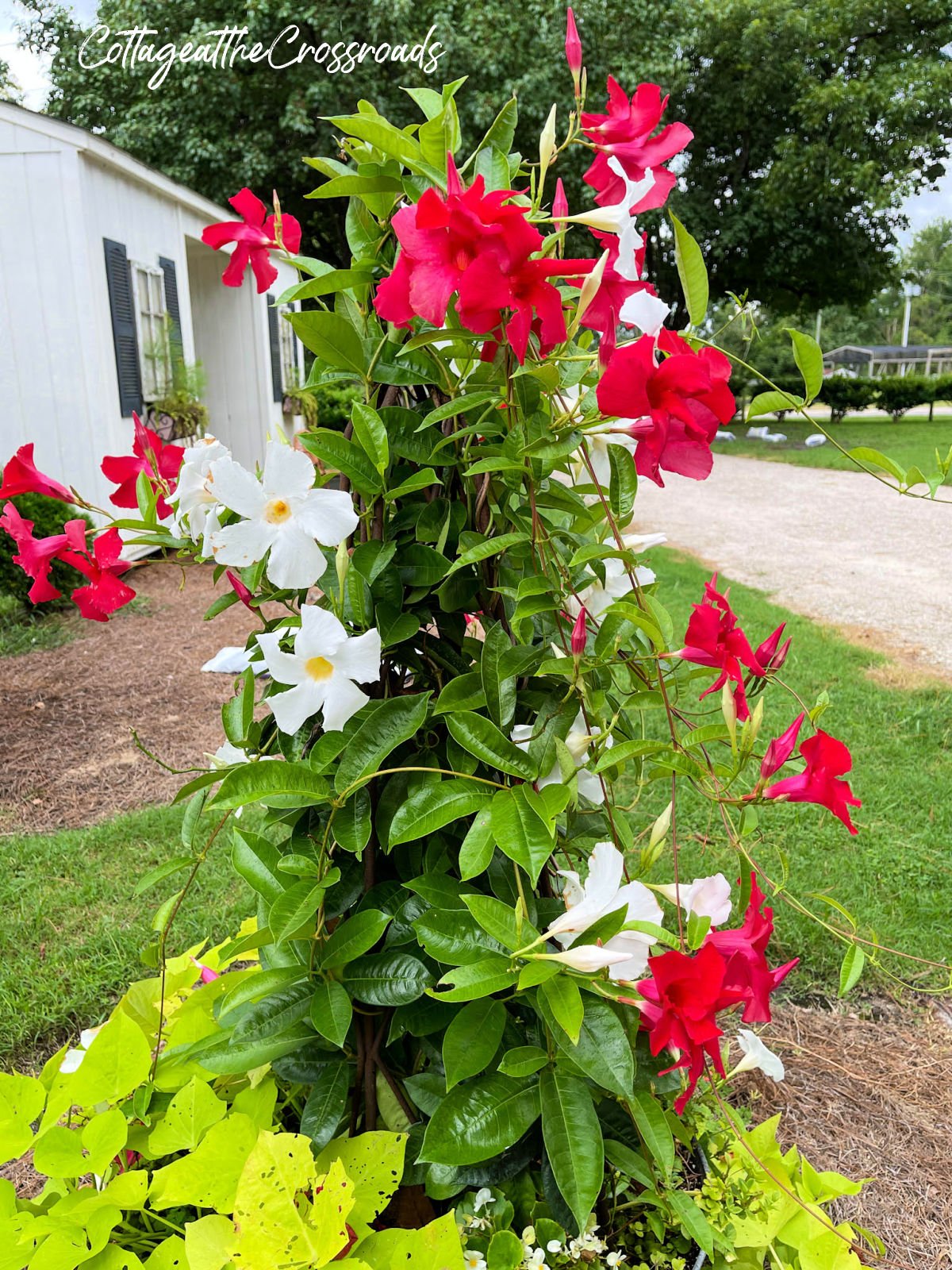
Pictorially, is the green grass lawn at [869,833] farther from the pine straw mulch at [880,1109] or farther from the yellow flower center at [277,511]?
the yellow flower center at [277,511]

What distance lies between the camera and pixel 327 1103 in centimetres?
109

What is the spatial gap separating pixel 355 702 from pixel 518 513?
29 centimetres

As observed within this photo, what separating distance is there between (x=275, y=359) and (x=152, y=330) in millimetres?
3630

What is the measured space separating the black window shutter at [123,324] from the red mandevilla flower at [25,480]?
603 cm

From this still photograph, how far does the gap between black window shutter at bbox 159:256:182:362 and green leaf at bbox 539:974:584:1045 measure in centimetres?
767

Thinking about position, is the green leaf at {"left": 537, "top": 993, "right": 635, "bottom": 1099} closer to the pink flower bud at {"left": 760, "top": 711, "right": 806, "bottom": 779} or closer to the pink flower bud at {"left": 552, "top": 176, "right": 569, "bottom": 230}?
the pink flower bud at {"left": 760, "top": 711, "right": 806, "bottom": 779}

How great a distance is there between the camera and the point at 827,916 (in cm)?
254

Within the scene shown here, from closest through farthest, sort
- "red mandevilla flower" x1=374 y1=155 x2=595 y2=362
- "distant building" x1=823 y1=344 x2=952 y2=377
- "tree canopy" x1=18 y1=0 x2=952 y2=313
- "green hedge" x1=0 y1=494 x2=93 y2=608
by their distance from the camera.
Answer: "red mandevilla flower" x1=374 y1=155 x2=595 y2=362, "green hedge" x1=0 y1=494 x2=93 y2=608, "tree canopy" x1=18 y1=0 x2=952 y2=313, "distant building" x1=823 y1=344 x2=952 y2=377

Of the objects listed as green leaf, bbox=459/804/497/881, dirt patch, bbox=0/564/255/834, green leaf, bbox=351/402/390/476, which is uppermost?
green leaf, bbox=351/402/390/476

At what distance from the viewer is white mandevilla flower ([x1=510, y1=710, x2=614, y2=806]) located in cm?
98

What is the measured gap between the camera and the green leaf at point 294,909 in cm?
92

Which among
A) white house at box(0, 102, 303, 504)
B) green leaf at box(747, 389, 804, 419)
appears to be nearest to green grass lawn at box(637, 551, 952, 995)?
green leaf at box(747, 389, 804, 419)

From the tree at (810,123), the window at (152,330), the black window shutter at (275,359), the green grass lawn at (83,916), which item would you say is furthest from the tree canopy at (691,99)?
the green grass lawn at (83,916)

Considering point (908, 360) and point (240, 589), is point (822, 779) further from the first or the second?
point (908, 360)
